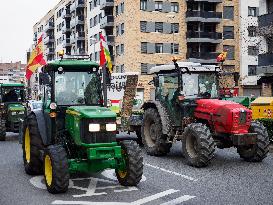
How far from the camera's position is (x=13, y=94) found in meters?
20.7

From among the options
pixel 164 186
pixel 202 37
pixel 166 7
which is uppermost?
pixel 166 7

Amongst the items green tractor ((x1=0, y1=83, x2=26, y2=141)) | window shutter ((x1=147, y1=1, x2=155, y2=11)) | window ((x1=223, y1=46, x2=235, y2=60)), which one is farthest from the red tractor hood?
window ((x1=223, y1=46, x2=235, y2=60))

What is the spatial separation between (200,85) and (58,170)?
20.0 ft

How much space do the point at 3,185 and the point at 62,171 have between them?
211cm

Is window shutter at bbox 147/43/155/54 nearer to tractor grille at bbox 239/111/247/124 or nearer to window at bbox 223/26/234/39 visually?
window at bbox 223/26/234/39

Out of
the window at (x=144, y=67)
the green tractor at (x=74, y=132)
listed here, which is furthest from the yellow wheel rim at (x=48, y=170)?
the window at (x=144, y=67)

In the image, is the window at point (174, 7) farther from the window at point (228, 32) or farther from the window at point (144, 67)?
the window at point (144, 67)

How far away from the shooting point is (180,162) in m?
12.6

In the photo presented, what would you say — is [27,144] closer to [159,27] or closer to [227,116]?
[227,116]

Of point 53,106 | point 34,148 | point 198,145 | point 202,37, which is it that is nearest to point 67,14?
point 202,37

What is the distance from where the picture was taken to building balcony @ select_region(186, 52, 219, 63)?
182 ft

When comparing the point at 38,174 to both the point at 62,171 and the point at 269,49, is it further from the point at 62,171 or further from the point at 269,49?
the point at 269,49

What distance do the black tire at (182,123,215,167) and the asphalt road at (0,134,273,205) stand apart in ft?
0.80

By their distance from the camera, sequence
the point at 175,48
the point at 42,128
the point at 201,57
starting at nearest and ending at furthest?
the point at 42,128
the point at 175,48
the point at 201,57
